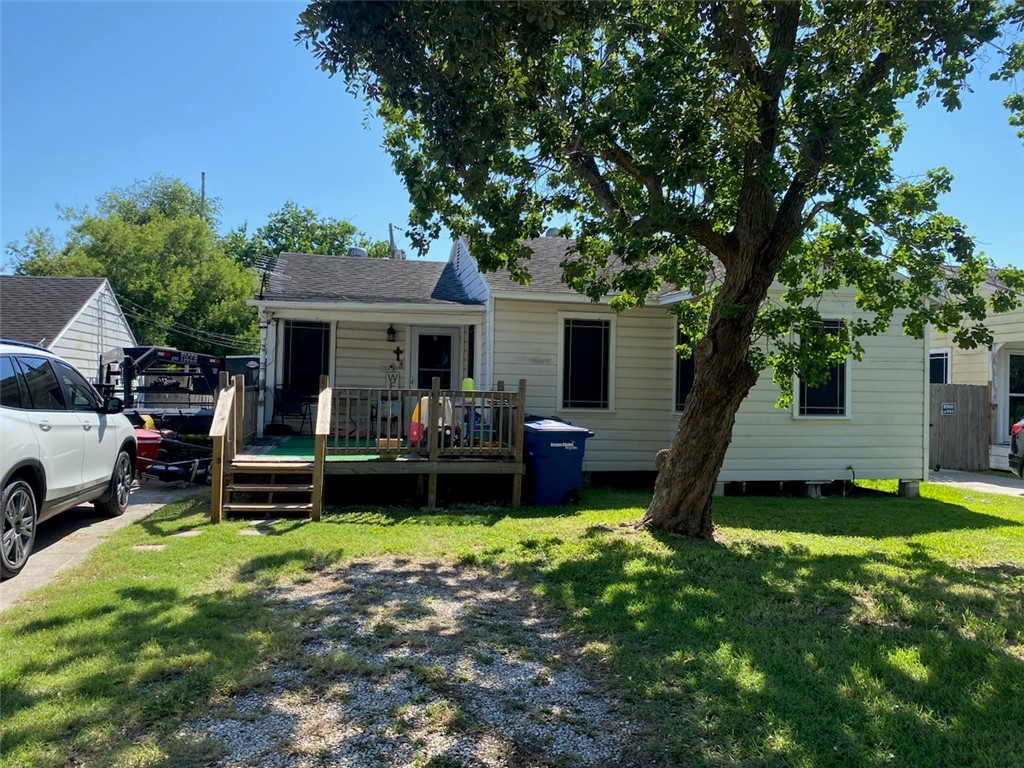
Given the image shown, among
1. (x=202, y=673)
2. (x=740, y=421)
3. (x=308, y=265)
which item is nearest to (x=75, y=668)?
(x=202, y=673)

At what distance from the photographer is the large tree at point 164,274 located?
26953 millimetres

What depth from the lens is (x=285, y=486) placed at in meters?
8.05

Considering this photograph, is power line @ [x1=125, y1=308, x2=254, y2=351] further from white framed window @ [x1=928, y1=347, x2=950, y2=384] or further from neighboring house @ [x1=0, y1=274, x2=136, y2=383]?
white framed window @ [x1=928, y1=347, x2=950, y2=384]

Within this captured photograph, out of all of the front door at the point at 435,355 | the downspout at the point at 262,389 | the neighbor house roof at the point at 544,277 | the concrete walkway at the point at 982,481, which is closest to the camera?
the neighbor house roof at the point at 544,277

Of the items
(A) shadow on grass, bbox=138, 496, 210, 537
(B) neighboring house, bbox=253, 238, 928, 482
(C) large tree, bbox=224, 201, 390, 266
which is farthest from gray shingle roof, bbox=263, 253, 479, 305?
(C) large tree, bbox=224, 201, 390, 266

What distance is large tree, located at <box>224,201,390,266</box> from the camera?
40.7m

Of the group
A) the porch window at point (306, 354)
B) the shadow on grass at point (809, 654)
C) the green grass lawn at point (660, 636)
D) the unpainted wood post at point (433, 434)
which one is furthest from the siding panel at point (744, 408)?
the shadow on grass at point (809, 654)

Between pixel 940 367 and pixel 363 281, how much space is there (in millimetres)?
14872

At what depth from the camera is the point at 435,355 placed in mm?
13734

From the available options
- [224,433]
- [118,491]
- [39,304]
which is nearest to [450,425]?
[224,433]

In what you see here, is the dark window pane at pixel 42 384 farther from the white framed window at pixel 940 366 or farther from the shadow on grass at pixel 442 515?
the white framed window at pixel 940 366

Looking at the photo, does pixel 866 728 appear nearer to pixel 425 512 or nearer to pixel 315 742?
pixel 315 742

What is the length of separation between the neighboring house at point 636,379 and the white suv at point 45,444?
4404 millimetres

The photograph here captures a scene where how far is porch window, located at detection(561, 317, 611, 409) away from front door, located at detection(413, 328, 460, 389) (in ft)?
9.90
